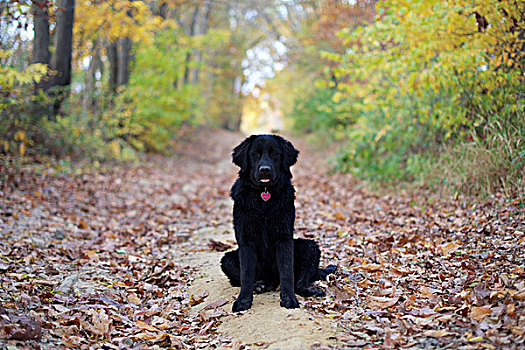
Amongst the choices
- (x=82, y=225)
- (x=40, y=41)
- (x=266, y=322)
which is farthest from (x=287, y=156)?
(x=40, y=41)

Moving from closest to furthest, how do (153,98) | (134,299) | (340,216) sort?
(134,299) < (340,216) < (153,98)

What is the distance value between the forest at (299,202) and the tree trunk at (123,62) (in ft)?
0.21

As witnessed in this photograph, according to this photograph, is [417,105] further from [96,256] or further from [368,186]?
[96,256]

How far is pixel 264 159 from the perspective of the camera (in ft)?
13.4

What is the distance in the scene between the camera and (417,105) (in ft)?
31.8

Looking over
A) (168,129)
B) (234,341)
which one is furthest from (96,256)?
(168,129)

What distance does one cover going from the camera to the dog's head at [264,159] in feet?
13.2

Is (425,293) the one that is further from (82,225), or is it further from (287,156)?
(82,225)

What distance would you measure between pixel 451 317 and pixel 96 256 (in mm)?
4500

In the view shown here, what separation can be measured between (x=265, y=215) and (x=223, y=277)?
4.82ft

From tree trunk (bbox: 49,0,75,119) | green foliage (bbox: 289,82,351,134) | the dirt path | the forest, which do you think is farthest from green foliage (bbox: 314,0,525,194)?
green foliage (bbox: 289,82,351,134)

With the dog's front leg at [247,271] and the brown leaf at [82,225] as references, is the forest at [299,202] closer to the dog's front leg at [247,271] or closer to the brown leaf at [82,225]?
the brown leaf at [82,225]

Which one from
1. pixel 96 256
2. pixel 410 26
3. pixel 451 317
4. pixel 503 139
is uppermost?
pixel 410 26

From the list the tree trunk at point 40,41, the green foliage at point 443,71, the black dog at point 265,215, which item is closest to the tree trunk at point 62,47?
the tree trunk at point 40,41
